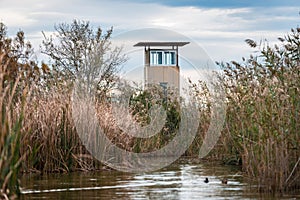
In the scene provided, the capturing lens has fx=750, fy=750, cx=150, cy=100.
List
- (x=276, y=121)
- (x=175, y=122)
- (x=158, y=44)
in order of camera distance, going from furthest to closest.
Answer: (x=158, y=44) < (x=175, y=122) < (x=276, y=121)

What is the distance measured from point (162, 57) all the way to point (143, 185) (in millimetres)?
22302

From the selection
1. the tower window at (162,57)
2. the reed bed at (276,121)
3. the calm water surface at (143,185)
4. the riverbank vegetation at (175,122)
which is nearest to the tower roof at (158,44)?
the tower window at (162,57)

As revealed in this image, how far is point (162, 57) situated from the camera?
32.2 meters

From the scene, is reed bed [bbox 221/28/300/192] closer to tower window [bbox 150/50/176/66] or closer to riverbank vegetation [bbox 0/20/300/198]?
riverbank vegetation [bbox 0/20/300/198]

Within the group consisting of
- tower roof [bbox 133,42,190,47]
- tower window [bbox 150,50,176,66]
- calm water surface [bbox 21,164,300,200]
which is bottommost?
calm water surface [bbox 21,164,300,200]

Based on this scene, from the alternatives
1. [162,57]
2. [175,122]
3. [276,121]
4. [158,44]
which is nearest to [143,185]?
[276,121]

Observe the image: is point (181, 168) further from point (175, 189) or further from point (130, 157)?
point (175, 189)

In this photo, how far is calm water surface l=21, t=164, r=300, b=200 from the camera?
8.90 m

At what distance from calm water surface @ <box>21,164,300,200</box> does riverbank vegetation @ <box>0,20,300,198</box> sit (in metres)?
0.39

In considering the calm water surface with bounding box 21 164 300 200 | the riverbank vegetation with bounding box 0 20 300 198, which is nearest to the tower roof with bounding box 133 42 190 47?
the riverbank vegetation with bounding box 0 20 300 198

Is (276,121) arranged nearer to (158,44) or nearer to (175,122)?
(175,122)

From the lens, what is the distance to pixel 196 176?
448 inches

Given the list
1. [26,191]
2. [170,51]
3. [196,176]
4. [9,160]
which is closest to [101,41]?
[170,51]

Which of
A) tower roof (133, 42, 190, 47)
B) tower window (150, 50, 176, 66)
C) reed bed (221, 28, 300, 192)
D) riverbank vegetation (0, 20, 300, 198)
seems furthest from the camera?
tower window (150, 50, 176, 66)
